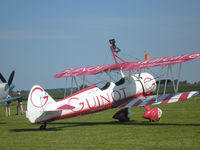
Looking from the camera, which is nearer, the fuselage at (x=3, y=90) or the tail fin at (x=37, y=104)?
the tail fin at (x=37, y=104)

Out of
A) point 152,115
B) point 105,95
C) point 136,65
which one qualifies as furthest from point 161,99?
point 105,95

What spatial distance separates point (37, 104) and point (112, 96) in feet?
10.6

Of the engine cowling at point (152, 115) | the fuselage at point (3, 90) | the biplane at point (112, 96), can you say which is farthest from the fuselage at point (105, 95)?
the fuselage at point (3, 90)

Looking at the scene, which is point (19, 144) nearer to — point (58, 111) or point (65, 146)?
point (65, 146)

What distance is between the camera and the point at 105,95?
12555mm

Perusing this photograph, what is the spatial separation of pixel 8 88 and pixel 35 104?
6652 mm

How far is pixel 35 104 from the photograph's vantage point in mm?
10891

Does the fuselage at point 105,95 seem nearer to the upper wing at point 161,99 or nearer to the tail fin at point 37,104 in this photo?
the tail fin at point 37,104

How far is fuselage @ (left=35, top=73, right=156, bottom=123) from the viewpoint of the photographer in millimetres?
11234

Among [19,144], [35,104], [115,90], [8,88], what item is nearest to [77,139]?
[19,144]

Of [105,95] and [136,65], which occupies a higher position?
[136,65]

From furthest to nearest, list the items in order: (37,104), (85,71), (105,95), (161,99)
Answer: (85,71) → (105,95) → (161,99) → (37,104)

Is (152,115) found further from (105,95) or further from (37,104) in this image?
(37,104)

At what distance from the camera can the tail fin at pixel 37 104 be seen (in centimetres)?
1080
